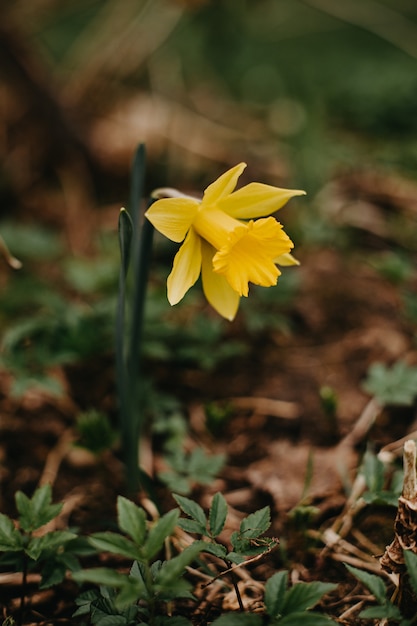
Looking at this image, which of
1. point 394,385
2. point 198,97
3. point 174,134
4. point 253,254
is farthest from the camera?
point 198,97

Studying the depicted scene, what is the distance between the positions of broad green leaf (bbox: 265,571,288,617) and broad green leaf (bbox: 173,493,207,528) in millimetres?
157

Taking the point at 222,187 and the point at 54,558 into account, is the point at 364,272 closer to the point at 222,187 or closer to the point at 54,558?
the point at 222,187

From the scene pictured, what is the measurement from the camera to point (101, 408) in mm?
1617

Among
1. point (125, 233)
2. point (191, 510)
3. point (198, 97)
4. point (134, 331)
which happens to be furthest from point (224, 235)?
point (198, 97)

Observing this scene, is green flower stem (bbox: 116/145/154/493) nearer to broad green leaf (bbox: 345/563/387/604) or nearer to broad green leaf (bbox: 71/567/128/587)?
broad green leaf (bbox: 71/567/128/587)

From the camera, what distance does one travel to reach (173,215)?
1.13m

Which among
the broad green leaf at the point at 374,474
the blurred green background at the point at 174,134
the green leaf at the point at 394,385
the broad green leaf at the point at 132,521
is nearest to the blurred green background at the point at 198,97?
the blurred green background at the point at 174,134

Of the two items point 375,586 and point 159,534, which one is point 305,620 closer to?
point 375,586

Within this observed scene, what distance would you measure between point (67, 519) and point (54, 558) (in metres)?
0.24

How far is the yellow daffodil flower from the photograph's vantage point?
44.3 inches

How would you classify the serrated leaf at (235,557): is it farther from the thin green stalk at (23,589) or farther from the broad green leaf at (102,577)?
the thin green stalk at (23,589)

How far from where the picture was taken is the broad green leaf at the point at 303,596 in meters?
0.87

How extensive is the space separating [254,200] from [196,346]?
62cm

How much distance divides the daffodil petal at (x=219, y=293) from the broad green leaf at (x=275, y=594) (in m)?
0.54
